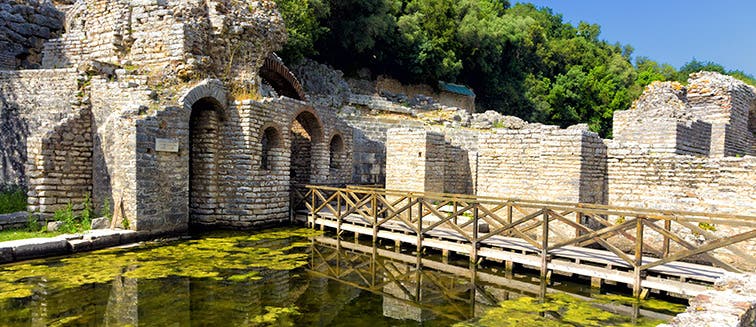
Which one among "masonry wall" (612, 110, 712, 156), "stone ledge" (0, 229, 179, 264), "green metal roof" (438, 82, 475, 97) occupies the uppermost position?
"green metal roof" (438, 82, 475, 97)

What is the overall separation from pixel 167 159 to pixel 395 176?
6.26 metres

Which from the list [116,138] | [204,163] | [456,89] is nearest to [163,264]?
[116,138]

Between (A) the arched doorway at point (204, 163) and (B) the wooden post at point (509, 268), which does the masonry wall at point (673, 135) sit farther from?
(A) the arched doorway at point (204, 163)

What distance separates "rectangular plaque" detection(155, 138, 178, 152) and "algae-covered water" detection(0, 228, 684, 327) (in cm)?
243

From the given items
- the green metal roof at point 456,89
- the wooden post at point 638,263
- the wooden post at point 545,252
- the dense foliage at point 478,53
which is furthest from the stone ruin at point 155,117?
the green metal roof at point 456,89

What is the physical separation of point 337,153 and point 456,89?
78.6ft

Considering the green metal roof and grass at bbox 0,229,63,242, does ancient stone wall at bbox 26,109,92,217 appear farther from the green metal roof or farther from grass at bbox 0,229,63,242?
the green metal roof

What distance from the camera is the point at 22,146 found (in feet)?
39.5

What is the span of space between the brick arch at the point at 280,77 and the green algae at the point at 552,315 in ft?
39.9

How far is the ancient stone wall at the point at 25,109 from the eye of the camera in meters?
11.9

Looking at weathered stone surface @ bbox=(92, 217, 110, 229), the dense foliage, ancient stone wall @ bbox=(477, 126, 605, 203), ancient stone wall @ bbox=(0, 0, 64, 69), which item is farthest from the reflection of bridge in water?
the dense foliage

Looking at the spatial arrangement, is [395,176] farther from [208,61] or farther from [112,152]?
[112,152]

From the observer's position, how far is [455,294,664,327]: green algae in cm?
602

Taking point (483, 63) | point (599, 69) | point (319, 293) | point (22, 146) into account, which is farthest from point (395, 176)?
point (599, 69)
